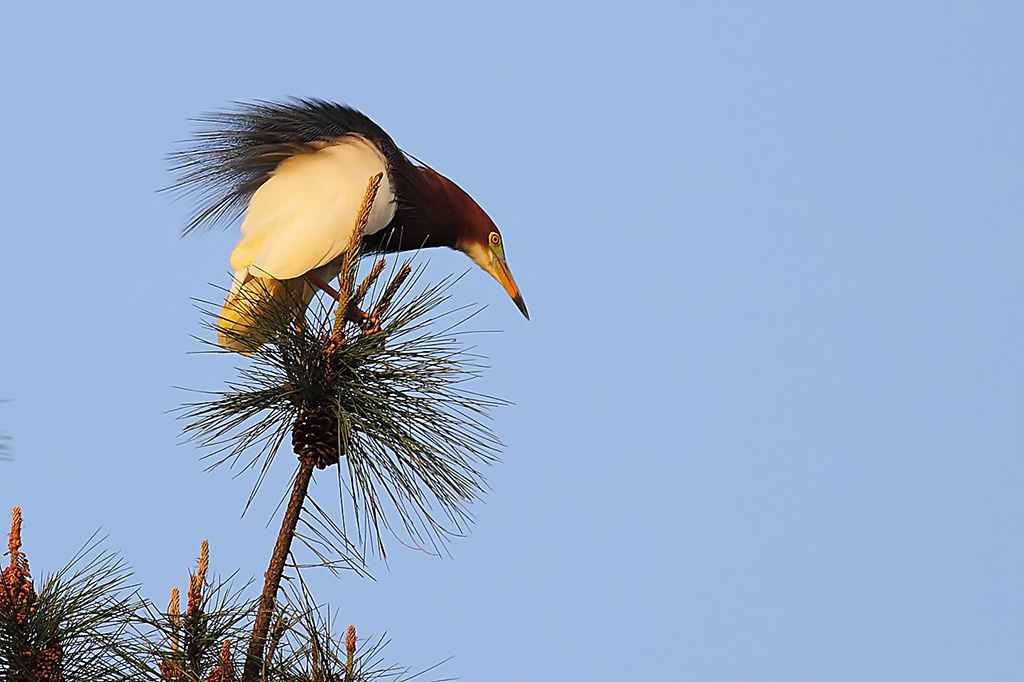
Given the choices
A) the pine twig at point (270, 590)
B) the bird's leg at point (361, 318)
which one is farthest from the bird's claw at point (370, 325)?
the pine twig at point (270, 590)

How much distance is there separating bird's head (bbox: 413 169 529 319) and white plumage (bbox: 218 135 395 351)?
0.99 feet

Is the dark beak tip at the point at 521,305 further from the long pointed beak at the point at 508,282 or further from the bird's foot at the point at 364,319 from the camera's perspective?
the bird's foot at the point at 364,319

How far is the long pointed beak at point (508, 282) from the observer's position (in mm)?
4277

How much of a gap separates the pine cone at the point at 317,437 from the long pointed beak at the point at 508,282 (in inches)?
79.4

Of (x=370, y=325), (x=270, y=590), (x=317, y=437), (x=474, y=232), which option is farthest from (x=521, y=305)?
(x=270, y=590)

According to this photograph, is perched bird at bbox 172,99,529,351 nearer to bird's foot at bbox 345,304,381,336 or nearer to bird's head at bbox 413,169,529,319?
bird's head at bbox 413,169,529,319

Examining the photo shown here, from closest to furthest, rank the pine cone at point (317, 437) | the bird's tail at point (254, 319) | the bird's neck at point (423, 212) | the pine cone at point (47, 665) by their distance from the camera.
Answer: the pine cone at point (47, 665) < the pine cone at point (317, 437) < the bird's tail at point (254, 319) < the bird's neck at point (423, 212)

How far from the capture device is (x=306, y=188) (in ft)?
12.0

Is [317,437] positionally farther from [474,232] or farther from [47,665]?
[474,232]

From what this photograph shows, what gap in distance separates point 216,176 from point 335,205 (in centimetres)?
47

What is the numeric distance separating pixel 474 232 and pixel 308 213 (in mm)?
771

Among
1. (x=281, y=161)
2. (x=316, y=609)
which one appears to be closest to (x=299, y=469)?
(x=316, y=609)

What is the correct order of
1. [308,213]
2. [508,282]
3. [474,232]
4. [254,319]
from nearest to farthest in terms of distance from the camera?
1. [254,319]
2. [308,213]
3. [474,232]
4. [508,282]

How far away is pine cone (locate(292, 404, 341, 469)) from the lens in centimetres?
227
